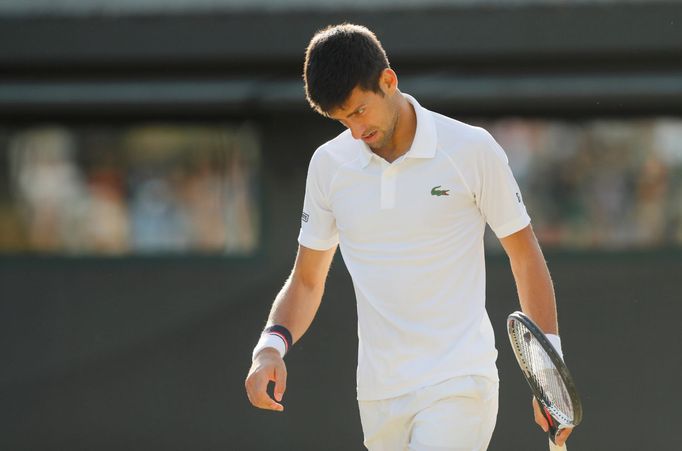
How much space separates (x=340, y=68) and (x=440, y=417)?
43.8 inches

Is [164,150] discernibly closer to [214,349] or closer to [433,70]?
[214,349]

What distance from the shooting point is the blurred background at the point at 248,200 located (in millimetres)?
7941

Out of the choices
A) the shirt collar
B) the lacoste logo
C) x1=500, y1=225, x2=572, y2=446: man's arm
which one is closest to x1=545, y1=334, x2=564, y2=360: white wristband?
x1=500, y1=225, x2=572, y2=446: man's arm

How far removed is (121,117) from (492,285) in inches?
110

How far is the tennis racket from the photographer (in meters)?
3.37

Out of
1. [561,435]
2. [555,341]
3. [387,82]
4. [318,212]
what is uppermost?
[387,82]

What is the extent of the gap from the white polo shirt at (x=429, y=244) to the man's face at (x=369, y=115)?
0.11m

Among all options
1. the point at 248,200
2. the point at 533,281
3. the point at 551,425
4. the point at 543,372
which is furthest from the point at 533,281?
the point at 248,200

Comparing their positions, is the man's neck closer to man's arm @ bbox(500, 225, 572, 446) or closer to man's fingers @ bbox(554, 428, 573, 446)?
man's arm @ bbox(500, 225, 572, 446)

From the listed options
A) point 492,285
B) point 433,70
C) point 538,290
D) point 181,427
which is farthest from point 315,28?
point 538,290

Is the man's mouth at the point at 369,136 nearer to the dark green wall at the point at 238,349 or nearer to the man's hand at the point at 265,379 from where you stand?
the man's hand at the point at 265,379

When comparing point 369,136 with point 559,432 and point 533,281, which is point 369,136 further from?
point 559,432

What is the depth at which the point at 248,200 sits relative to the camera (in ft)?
27.8

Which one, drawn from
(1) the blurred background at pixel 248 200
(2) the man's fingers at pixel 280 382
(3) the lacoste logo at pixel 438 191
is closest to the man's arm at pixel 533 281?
(3) the lacoste logo at pixel 438 191
